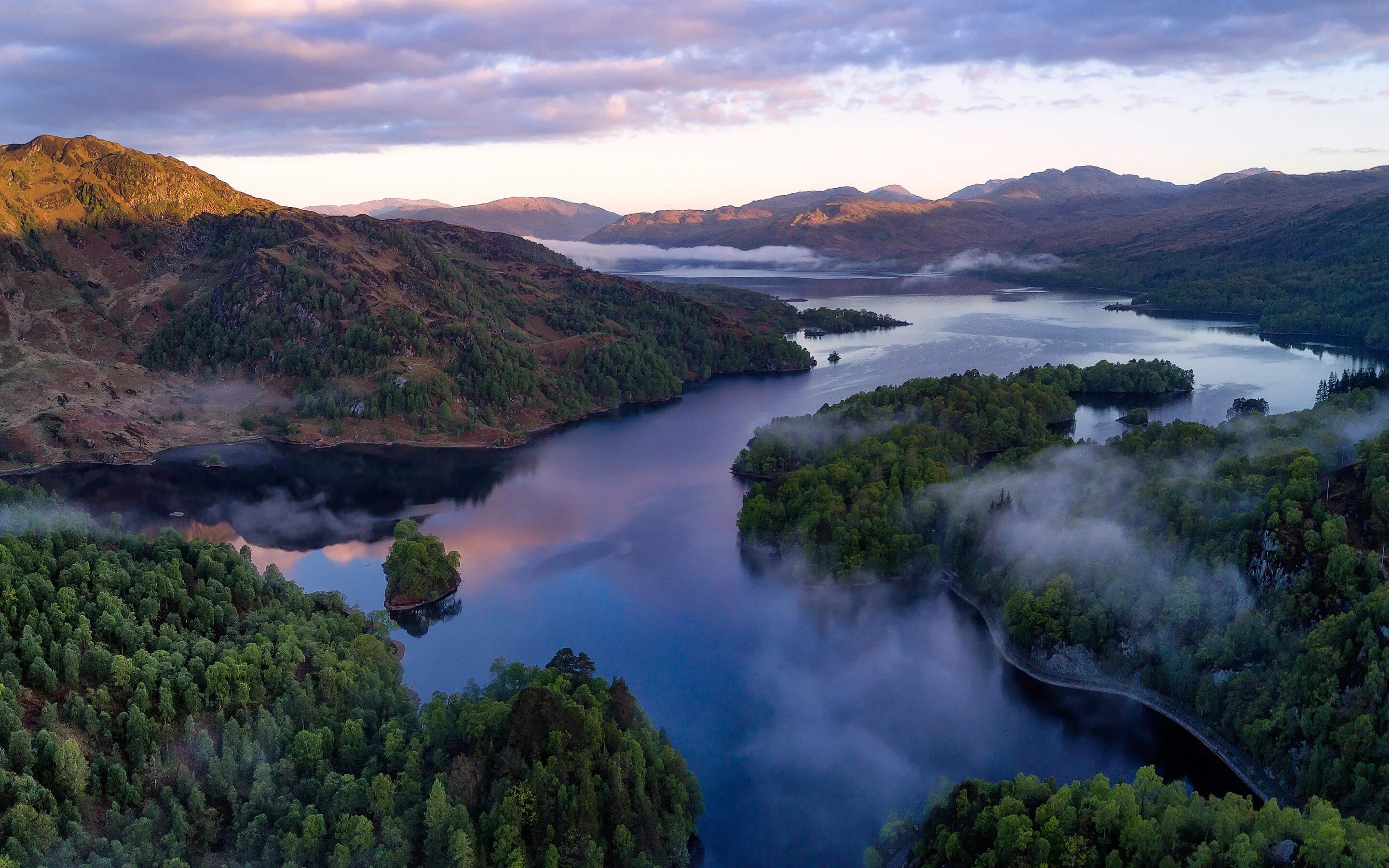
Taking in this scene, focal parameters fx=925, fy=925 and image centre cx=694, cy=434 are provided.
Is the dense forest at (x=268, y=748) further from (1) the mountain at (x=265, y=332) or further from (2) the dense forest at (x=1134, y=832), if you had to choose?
(1) the mountain at (x=265, y=332)

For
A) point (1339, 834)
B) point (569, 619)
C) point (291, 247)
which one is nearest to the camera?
point (1339, 834)

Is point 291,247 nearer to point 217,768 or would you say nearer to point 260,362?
point 260,362

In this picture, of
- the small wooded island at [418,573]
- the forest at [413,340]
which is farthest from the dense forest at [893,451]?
the forest at [413,340]

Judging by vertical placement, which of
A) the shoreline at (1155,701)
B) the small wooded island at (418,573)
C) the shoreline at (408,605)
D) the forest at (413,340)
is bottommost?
the shoreline at (1155,701)

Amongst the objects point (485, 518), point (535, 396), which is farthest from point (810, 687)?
point (535, 396)

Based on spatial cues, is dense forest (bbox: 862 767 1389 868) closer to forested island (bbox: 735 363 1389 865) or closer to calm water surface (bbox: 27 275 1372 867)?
forested island (bbox: 735 363 1389 865)
